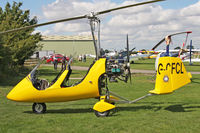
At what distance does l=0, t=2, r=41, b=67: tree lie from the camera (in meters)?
19.0

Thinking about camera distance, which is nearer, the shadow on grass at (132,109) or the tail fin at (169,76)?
the tail fin at (169,76)

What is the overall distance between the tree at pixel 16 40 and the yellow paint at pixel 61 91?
1010 cm

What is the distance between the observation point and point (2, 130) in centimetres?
623

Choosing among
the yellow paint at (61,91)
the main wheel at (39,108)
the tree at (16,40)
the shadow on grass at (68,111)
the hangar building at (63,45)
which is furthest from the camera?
the hangar building at (63,45)

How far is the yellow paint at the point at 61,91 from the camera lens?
7.90 meters

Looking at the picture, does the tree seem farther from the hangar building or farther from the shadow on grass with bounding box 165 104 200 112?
the hangar building

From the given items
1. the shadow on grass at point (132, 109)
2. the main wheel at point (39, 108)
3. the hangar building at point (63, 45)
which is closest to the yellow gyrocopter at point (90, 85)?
the main wheel at point (39, 108)

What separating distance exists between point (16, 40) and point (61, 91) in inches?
716

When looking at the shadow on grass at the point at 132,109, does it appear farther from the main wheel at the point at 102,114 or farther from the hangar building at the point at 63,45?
the hangar building at the point at 63,45

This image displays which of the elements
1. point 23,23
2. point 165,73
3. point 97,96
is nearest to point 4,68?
point 23,23

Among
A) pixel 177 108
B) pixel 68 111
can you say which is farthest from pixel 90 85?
pixel 177 108

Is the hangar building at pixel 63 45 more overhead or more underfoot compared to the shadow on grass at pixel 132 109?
more overhead

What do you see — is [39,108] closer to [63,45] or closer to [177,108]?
[177,108]

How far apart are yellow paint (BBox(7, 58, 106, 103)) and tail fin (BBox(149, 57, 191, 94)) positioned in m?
1.93
